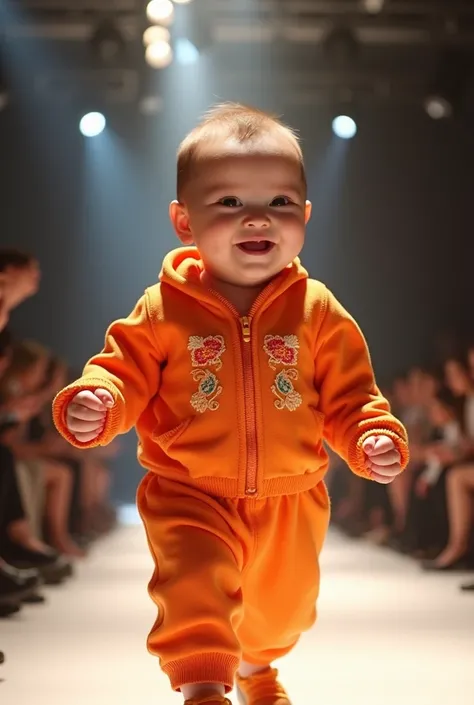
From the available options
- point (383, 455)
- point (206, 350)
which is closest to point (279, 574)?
point (383, 455)

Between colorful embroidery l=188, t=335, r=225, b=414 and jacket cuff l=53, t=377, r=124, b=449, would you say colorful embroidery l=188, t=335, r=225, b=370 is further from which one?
jacket cuff l=53, t=377, r=124, b=449

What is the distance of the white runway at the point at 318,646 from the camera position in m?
1.66

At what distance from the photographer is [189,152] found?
1452mm

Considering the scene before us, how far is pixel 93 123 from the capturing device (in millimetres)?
3834

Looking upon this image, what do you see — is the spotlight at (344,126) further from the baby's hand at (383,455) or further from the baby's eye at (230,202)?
the baby's hand at (383,455)

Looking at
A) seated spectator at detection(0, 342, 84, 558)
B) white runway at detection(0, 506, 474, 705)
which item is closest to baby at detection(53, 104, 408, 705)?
white runway at detection(0, 506, 474, 705)

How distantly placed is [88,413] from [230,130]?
45 centimetres

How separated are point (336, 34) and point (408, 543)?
1925mm

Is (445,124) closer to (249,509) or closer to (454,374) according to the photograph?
(454,374)

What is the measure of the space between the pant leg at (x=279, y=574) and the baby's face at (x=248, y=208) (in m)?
0.34

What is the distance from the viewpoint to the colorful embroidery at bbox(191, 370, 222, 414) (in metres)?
1.39

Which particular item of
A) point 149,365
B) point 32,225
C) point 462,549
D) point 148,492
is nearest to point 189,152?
point 149,365

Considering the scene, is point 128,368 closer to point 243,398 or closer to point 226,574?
point 243,398

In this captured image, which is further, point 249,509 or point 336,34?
point 336,34
